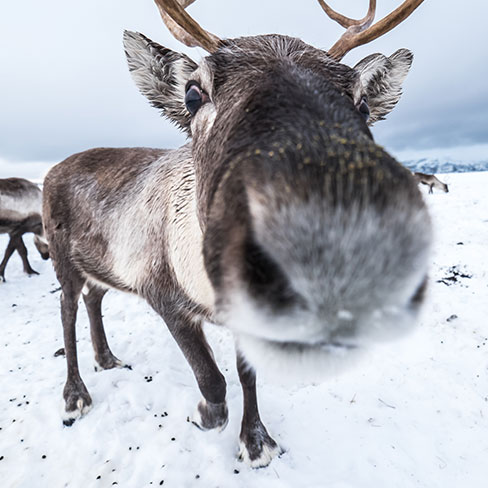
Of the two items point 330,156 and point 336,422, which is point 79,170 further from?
point 336,422

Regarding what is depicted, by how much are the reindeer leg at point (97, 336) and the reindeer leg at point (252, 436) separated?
2.12m

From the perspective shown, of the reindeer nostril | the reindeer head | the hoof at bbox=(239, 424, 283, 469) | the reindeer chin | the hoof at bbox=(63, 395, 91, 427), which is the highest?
the reindeer head

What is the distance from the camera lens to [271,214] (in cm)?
81

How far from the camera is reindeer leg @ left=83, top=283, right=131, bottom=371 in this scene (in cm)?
411

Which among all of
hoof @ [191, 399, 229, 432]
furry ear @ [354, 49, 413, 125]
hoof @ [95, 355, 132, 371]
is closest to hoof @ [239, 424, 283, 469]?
hoof @ [191, 399, 229, 432]

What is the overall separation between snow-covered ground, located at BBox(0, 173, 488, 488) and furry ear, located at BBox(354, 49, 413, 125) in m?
1.06

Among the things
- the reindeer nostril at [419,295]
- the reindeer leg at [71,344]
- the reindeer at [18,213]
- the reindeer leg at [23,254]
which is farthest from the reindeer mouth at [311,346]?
the reindeer leg at [23,254]

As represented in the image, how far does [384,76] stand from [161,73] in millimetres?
1767

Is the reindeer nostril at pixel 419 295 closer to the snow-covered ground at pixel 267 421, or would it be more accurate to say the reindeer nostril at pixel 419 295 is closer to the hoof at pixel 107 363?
the snow-covered ground at pixel 267 421

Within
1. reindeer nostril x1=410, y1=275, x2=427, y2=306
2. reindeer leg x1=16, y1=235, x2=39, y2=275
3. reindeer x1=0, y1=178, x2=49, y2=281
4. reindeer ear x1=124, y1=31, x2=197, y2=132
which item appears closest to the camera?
reindeer nostril x1=410, y1=275, x2=427, y2=306

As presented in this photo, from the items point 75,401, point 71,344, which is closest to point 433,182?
point 71,344

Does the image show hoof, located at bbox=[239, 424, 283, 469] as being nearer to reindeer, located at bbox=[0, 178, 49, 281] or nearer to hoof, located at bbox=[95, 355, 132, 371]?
hoof, located at bbox=[95, 355, 132, 371]

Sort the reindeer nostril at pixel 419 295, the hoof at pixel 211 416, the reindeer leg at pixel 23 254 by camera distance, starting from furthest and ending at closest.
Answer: the reindeer leg at pixel 23 254 < the hoof at pixel 211 416 < the reindeer nostril at pixel 419 295

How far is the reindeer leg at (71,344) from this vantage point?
3404 millimetres
